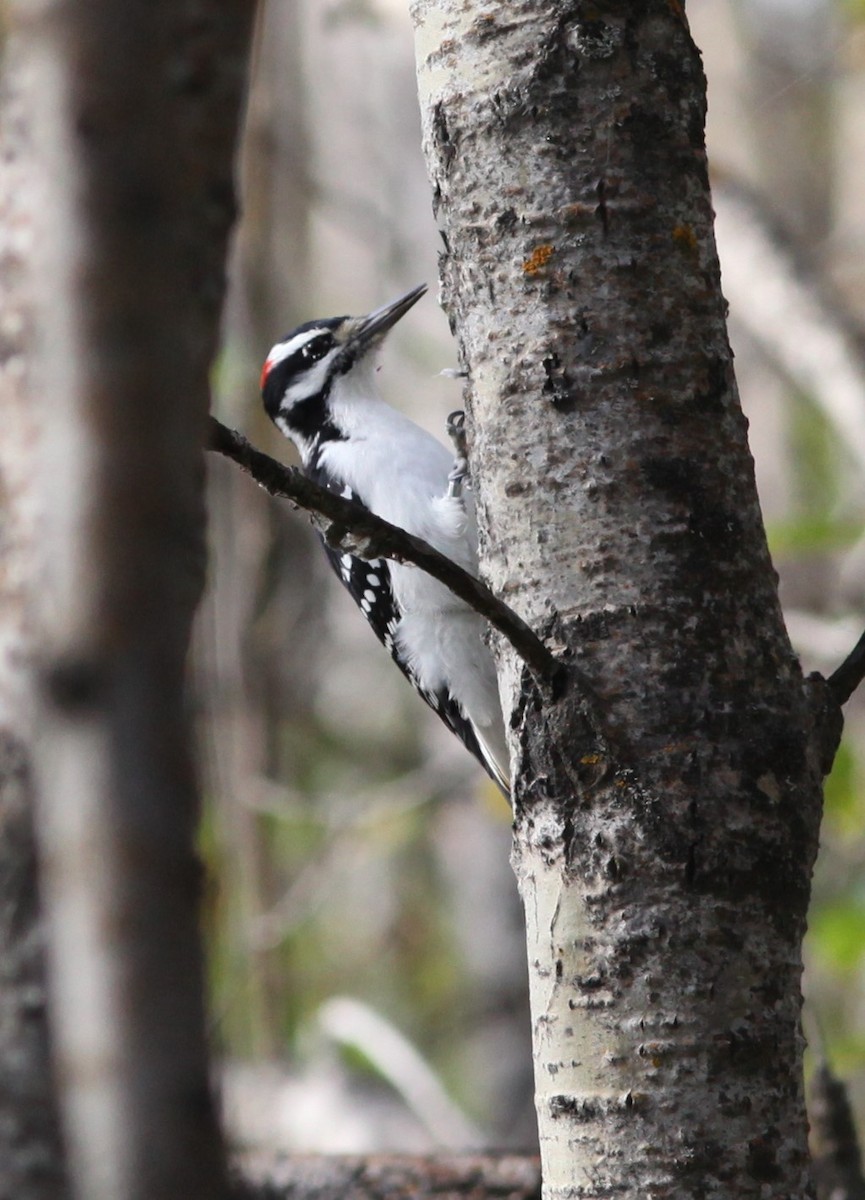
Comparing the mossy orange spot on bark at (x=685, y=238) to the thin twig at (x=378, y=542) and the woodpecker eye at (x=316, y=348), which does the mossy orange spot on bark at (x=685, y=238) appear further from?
the woodpecker eye at (x=316, y=348)

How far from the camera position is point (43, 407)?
2.10 feet

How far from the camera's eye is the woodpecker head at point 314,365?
4734 millimetres

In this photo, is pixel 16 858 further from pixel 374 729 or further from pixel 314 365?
pixel 374 729

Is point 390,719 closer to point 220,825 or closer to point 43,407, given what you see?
point 220,825

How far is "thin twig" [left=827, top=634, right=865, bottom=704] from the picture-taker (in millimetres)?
1804

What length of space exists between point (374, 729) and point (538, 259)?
918 centimetres

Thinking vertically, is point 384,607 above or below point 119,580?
above

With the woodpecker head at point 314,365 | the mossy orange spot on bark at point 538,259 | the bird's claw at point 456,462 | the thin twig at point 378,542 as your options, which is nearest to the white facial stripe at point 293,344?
the woodpecker head at point 314,365

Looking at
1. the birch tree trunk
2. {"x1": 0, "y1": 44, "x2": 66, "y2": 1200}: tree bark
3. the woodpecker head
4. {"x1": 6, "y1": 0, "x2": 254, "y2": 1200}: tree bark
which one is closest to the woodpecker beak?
the woodpecker head

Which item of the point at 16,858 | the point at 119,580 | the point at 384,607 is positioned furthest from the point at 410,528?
the point at 119,580

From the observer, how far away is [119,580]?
0.64 meters

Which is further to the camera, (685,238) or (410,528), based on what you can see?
(410,528)

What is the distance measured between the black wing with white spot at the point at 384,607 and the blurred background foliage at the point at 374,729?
19.8 inches

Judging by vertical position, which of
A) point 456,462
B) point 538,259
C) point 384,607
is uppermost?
point 456,462
